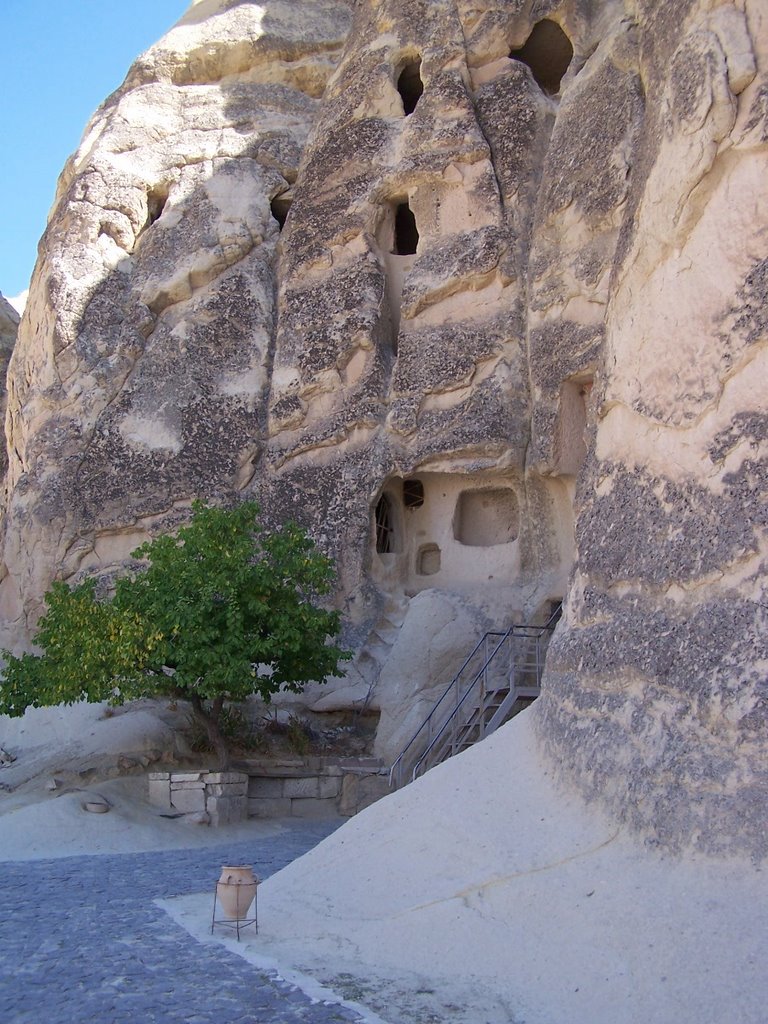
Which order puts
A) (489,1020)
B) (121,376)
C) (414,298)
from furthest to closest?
(121,376) < (414,298) < (489,1020)

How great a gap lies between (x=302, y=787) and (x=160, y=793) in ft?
5.71

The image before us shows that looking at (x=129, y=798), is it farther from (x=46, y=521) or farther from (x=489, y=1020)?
(x=489, y=1020)

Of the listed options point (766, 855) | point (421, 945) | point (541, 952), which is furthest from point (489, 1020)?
point (766, 855)

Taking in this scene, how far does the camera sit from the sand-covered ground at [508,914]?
4.49 metres

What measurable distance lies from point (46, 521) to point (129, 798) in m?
5.92

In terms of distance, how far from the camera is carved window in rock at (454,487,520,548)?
14523 mm

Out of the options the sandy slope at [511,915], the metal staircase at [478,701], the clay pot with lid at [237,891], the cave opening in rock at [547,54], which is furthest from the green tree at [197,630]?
the cave opening in rock at [547,54]

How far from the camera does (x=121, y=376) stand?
16156mm

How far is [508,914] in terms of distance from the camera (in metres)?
5.42

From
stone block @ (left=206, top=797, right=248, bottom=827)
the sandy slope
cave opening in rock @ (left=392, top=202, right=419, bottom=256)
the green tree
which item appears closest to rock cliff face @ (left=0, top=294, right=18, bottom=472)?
cave opening in rock @ (left=392, top=202, right=419, bottom=256)

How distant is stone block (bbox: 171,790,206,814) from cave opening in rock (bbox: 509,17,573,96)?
11542mm

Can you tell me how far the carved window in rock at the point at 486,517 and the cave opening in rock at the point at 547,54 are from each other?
6572 mm

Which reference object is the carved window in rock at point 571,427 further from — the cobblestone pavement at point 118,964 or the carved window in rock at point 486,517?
the cobblestone pavement at point 118,964

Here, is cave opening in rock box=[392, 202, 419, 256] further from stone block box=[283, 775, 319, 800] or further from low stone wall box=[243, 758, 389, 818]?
stone block box=[283, 775, 319, 800]
